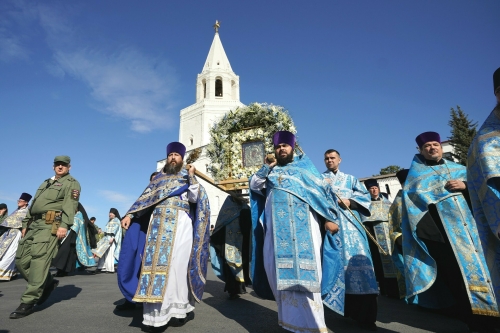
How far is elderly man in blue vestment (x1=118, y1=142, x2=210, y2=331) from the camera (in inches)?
143

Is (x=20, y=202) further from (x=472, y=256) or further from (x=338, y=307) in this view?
(x=472, y=256)

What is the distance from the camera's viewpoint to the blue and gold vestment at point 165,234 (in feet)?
12.0

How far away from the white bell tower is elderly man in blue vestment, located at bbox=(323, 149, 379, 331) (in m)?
36.3

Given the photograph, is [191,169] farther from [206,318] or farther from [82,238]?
[82,238]

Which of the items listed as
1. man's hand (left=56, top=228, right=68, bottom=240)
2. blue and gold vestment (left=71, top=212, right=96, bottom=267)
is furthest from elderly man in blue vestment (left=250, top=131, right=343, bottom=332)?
blue and gold vestment (left=71, top=212, right=96, bottom=267)

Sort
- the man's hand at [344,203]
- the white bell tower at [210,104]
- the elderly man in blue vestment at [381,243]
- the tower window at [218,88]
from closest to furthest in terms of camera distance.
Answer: the man's hand at [344,203], the elderly man in blue vestment at [381,243], the white bell tower at [210,104], the tower window at [218,88]

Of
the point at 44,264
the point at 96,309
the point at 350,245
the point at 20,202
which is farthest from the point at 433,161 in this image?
the point at 20,202

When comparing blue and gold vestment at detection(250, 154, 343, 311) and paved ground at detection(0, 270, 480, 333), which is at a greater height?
blue and gold vestment at detection(250, 154, 343, 311)

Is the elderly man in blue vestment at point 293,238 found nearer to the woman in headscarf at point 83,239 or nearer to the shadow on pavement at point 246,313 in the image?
the shadow on pavement at point 246,313

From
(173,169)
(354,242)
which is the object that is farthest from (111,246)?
(354,242)

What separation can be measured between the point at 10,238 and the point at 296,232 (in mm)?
9854

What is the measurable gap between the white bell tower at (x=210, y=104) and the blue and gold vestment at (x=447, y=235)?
3700 cm

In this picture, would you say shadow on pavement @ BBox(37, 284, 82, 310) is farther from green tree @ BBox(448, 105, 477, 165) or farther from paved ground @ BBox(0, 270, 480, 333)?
green tree @ BBox(448, 105, 477, 165)

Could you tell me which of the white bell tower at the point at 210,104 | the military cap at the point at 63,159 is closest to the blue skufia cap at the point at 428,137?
the military cap at the point at 63,159
